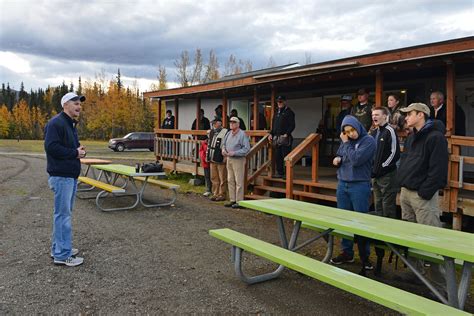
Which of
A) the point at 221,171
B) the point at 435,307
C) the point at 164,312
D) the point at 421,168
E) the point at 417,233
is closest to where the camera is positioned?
the point at 435,307

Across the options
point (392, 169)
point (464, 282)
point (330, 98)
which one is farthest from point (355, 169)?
point (330, 98)

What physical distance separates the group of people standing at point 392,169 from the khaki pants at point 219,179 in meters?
4.38

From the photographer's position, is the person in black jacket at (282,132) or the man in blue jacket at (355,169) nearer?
the man in blue jacket at (355,169)

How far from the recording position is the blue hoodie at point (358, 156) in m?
4.46

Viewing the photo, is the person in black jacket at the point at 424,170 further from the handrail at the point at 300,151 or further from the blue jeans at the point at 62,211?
the blue jeans at the point at 62,211

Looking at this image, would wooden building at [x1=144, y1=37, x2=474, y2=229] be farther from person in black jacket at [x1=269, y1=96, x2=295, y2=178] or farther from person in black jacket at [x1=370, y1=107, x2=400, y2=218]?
person in black jacket at [x1=370, y1=107, x2=400, y2=218]

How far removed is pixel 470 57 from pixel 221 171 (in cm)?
525

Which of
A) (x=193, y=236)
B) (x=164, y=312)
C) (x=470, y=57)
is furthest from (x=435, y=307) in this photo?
(x=470, y=57)

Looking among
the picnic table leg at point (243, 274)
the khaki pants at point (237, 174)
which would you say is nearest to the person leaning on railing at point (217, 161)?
the khaki pants at point (237, 174)

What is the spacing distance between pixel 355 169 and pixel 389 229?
131 centimetres

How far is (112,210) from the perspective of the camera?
768 cm

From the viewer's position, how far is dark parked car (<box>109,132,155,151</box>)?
103 ft

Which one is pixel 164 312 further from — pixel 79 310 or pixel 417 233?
pixel 417 233

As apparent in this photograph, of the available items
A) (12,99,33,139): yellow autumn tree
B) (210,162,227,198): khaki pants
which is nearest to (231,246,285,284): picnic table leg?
(210,162,227,198): khaki pants
